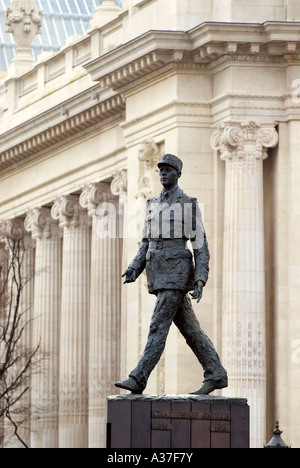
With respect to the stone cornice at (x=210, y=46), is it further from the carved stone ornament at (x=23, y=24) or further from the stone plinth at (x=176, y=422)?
the stone plinth at (x=176, y=422)

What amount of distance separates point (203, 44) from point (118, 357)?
2032 cm

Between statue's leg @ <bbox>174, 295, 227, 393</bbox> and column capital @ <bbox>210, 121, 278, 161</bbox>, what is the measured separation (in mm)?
26893

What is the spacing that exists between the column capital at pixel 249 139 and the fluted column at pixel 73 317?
21.9 m

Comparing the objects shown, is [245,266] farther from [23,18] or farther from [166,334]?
[23,18]

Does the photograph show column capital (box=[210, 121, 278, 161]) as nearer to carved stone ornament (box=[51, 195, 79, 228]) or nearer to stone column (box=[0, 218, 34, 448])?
carved stone ornament (box=[51, 195, 79, 228])

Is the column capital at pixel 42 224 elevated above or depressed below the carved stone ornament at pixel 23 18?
below

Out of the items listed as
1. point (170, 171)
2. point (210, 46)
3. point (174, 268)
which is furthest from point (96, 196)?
point (174, 268)

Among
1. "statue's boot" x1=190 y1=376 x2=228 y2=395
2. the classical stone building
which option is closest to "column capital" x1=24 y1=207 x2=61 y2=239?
the classical stone building

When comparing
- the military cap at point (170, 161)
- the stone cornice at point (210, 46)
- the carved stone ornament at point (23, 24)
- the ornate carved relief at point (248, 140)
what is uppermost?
the carved stone ornament at point (23, 24)

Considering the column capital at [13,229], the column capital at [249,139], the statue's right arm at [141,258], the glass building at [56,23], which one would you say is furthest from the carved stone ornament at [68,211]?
the statue's right arm at [141,258]

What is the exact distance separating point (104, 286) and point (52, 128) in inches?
287

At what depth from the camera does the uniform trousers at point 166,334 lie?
54.8 metres

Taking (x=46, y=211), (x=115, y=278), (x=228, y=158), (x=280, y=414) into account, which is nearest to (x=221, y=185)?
(x=228, y=158)
